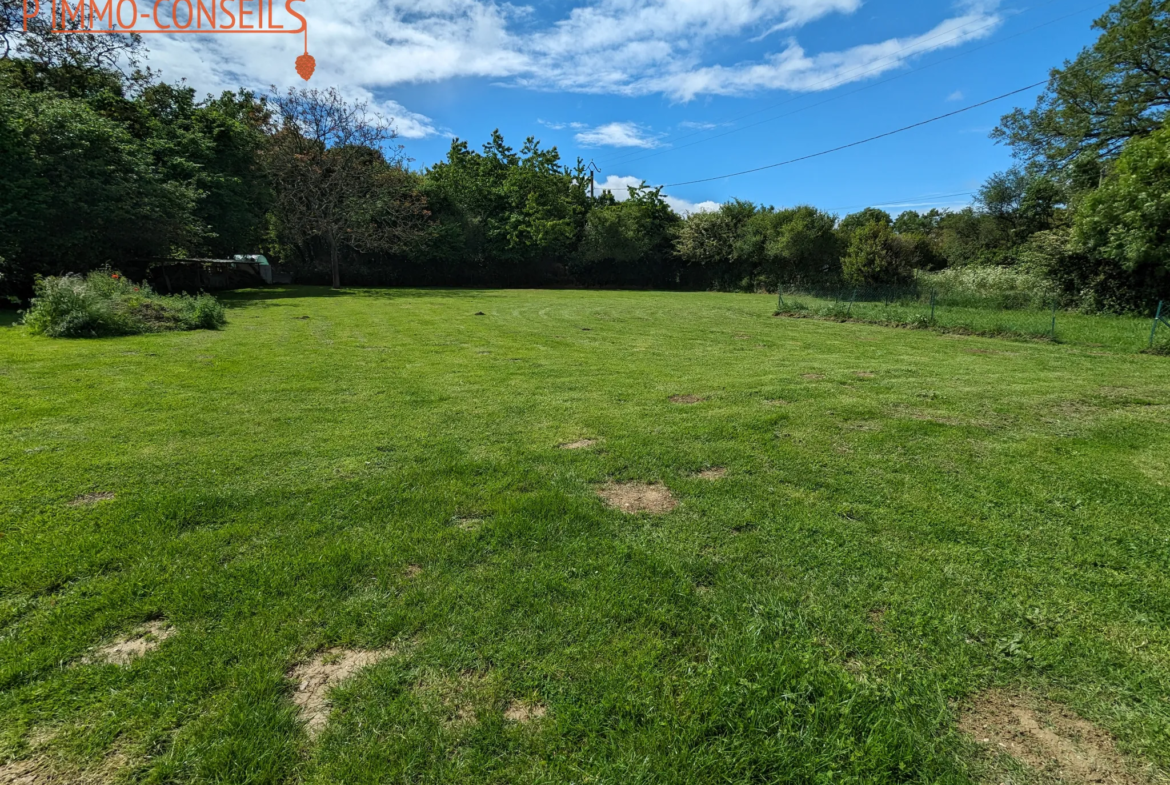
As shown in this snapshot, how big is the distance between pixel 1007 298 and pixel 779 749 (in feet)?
67.9

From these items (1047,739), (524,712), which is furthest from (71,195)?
(1047,739)

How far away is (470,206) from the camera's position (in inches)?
1228

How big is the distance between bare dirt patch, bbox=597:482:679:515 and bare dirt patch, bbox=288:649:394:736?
170 cm

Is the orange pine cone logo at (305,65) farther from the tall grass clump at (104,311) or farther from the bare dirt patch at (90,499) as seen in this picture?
the bare dirt patch at (90,499)

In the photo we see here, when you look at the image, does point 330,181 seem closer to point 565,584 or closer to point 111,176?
point 111,176

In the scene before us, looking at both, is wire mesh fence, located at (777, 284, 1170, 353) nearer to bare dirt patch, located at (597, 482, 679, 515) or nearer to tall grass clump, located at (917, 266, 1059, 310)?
tall grass clump, located at (917, 266, 1059, 310)

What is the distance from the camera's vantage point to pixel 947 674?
195 cm

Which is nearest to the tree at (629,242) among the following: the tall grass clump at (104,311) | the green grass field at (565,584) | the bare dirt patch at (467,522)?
the tall grass clump at (104,311)

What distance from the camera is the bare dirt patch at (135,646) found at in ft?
6.21

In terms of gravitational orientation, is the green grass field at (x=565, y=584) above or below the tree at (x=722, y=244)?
below

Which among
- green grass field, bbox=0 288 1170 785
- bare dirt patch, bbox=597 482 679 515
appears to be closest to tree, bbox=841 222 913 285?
green grass field, bbox=0 288 1170 785

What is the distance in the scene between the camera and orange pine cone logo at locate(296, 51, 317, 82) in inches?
703

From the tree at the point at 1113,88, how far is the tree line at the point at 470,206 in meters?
0.06

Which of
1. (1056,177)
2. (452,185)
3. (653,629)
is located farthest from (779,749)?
(452,185)
